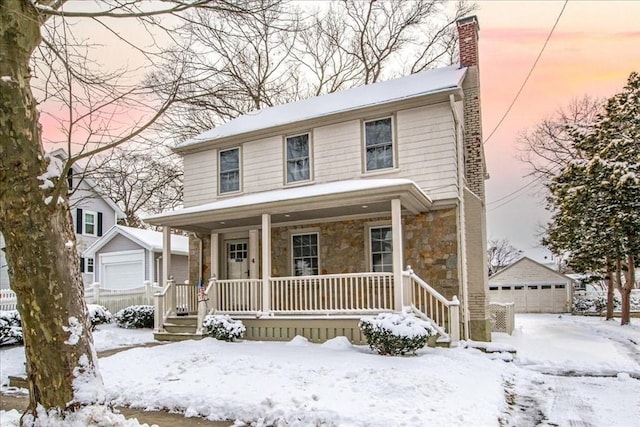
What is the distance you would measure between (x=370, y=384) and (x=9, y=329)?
10207mm

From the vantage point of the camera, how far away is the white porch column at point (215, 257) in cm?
1302

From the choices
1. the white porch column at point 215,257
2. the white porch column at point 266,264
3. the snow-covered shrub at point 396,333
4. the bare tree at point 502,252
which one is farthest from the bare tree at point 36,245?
the bare tree at point 502,252

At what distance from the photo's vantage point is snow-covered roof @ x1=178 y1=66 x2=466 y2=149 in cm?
1248

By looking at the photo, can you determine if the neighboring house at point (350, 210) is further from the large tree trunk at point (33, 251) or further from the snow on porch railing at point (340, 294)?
A: the large tree trunk at point (33, 251)

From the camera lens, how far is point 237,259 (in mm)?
14422

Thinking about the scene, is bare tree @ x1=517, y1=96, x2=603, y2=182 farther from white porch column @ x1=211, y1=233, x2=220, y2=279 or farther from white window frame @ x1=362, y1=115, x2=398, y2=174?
white porch column @ x1=211, y1=233, x2=220, y2=279

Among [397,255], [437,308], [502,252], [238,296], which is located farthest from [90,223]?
[502,252]

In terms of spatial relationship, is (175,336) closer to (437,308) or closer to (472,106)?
(437,308)

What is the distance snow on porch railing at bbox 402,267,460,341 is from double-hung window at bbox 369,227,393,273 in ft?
3.86

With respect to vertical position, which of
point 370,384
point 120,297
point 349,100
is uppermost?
point 349,100

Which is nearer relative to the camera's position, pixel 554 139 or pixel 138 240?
pixel 138 240

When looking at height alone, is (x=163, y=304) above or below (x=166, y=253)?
below

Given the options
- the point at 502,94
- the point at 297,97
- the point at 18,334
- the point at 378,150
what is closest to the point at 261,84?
the point at 297,97

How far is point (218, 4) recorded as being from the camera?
6094 millimetres
